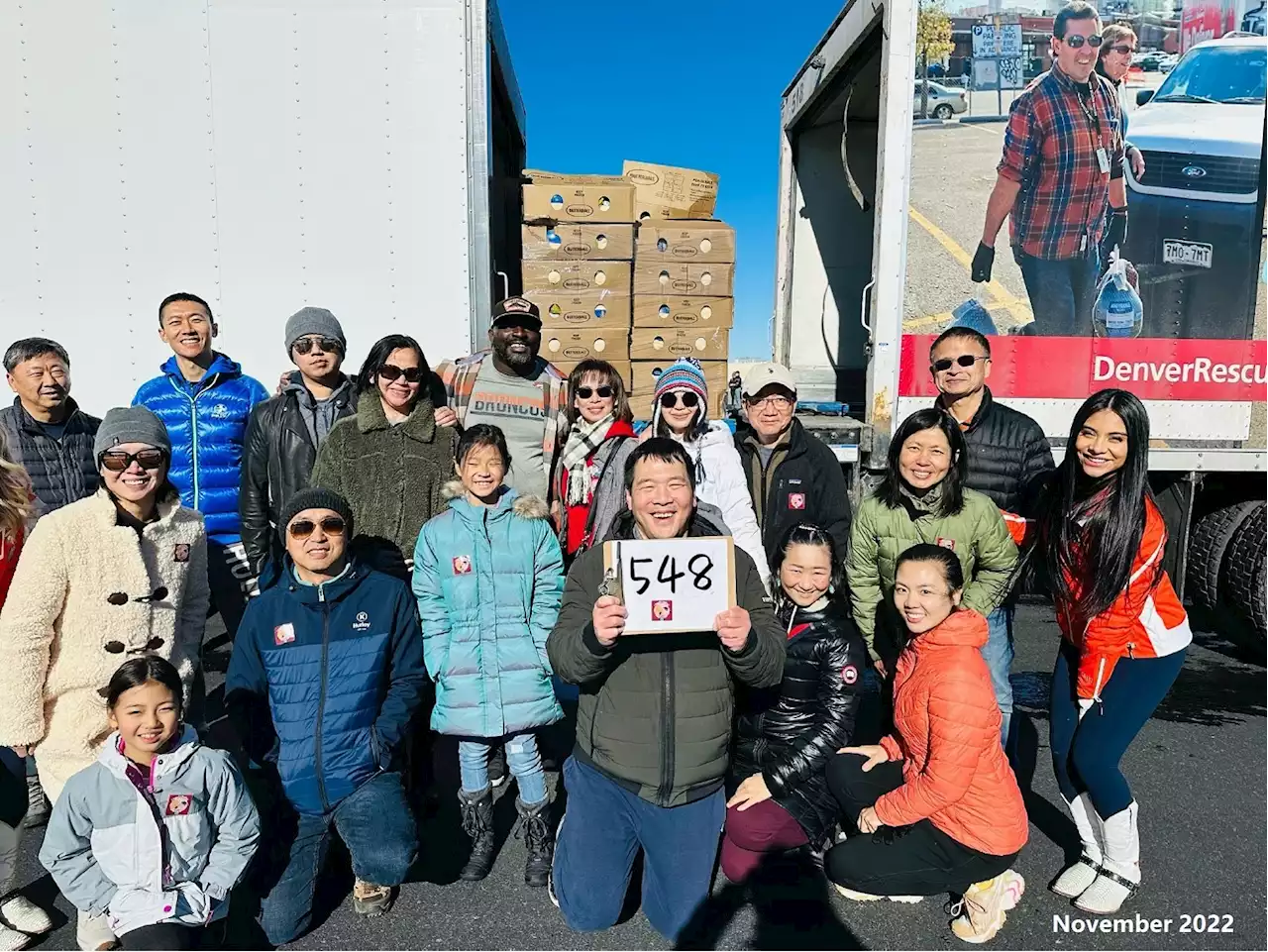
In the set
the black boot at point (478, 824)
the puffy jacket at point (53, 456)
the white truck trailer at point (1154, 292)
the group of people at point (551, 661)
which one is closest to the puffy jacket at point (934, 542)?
the group of people at point (551, 661)

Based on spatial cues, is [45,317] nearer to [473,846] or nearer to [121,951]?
[121,951]

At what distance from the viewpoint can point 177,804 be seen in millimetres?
2281

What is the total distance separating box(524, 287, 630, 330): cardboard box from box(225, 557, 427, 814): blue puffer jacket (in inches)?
96.5

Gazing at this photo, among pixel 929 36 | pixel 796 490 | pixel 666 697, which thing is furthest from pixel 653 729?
pixel 929 36

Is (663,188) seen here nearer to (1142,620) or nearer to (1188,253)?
(1188,253)

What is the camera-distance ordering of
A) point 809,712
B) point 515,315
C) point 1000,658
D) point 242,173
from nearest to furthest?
point 809,712
point 1000,658
point 515,315
point 242,173

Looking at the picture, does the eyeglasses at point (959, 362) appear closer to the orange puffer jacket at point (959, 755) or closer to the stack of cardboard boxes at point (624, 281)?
the orange puffer jacket at point (959, 755)

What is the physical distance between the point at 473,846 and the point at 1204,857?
2.71 metres

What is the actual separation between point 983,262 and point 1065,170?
1.93ft

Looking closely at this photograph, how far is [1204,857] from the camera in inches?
118

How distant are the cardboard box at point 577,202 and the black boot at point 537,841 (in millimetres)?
3347

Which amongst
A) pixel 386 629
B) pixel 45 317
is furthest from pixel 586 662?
pixel 45 317

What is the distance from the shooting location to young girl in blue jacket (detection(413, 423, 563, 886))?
2.88 meters

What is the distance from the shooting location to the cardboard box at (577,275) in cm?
481
